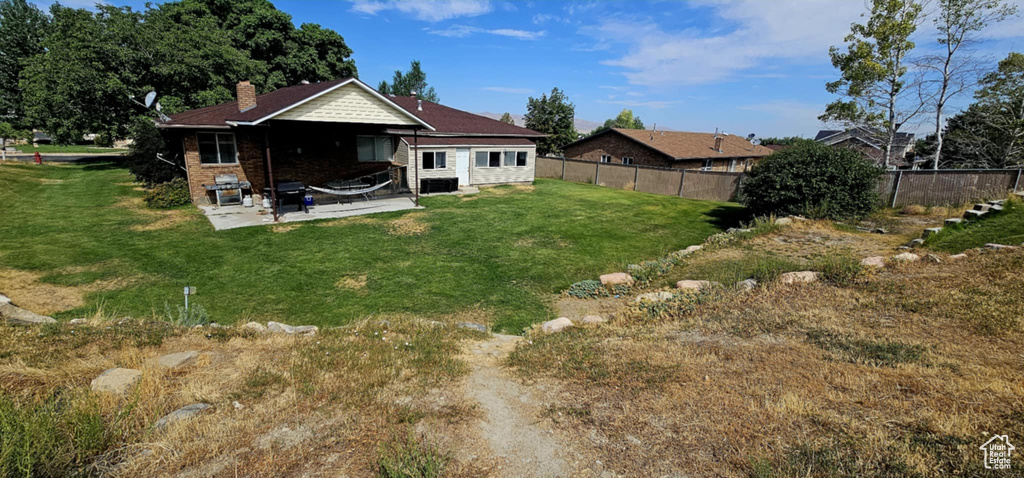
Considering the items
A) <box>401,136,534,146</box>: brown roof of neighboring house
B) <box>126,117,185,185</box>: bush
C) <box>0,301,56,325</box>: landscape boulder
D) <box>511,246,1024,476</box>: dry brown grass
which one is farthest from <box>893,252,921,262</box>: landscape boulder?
<box>126,117,185,185</box>: bush

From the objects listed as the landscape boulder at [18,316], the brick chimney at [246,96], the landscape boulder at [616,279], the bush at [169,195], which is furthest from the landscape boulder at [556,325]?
the bush at [169,195]

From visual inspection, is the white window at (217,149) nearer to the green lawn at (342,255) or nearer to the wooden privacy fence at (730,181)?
the green lawn at (342,255)

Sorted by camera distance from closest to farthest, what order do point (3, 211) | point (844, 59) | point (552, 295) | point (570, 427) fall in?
1. point (570, 427)
2. point (552, 295)
3. point (3, 211)
4. point (844, 59)

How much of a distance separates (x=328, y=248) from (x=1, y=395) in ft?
24.5

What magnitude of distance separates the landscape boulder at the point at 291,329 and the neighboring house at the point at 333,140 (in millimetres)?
7769

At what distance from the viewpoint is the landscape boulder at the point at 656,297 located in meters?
6.52

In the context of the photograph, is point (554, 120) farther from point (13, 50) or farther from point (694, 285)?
point (13, 50)

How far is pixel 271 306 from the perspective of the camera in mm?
7121

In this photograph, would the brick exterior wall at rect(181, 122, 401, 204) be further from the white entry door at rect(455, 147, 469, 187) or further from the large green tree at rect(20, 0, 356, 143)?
the large green tree at rect(20, 0, 356, 143)

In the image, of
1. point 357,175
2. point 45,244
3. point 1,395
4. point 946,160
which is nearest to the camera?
point 1,395

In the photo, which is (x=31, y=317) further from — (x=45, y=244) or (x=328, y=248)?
(x=45, y=244)

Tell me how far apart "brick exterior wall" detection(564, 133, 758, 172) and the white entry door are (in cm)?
1050

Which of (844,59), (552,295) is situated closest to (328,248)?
(552,295)

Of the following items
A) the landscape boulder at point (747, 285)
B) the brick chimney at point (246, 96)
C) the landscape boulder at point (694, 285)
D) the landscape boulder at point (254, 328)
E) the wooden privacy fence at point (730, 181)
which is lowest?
the landscape boulder at point (254, 328)
